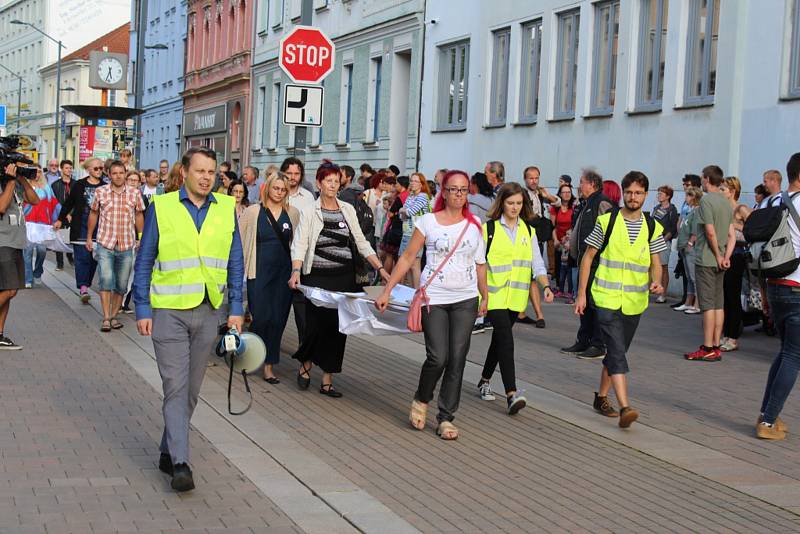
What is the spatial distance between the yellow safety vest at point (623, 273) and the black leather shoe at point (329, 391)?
7.21 ft

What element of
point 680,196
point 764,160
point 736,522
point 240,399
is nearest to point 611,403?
point 240,399

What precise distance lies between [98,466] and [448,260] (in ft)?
9.01

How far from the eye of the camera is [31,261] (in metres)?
19.7

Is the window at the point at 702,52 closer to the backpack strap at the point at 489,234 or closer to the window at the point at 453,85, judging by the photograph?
the window at the point at 453,85

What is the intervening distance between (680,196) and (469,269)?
38.2 feet

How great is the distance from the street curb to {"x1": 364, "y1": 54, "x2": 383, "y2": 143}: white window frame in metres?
23.2

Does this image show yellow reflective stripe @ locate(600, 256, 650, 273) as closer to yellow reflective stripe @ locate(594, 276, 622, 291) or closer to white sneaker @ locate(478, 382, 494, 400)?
yellow reflective stripe @ locate(594, 276, 622, 291)

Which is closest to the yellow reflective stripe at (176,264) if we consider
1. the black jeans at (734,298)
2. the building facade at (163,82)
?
the black jeans at (734,298)

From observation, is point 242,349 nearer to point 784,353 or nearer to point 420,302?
point 420,302

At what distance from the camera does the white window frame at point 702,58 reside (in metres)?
19.6

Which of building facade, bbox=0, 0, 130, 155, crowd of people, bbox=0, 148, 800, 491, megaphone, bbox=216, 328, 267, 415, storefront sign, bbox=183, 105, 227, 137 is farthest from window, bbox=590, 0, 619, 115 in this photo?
building facade, bbox=0, 0, 130, 155

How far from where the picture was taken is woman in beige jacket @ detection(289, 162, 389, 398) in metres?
10.4

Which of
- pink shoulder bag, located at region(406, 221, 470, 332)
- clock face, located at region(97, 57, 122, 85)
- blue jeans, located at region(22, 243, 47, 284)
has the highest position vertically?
clock face, located at region(97, 57, 122, 85)

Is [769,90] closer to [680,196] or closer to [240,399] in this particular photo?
[680,196]
